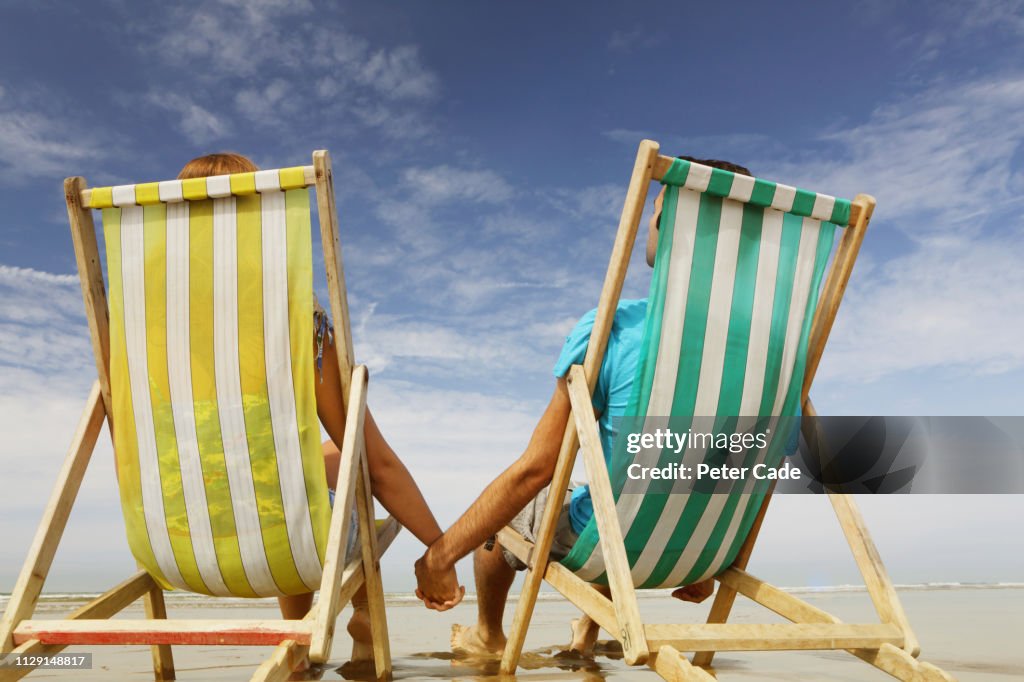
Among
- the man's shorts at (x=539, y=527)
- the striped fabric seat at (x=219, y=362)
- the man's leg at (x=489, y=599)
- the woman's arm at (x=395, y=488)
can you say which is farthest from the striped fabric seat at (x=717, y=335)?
the striped fabric seat at (x=219, y=362)

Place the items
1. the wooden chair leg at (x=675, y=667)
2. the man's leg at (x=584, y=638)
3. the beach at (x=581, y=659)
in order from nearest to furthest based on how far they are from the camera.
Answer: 1. the wooden chair leg at (x=675, y=667)
2. the beach at (x=581, y=659)
3. the man's leg at (x=584, y=638)

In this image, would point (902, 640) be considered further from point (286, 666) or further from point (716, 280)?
point (286, 666)

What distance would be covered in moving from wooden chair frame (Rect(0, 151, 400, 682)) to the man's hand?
152 millimetres

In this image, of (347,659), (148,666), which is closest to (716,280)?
(347,659)

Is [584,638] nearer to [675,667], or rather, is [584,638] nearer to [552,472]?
[552,472]

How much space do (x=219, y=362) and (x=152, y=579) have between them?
977 millimetres

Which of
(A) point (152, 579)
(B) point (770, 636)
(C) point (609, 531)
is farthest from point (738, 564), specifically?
(A) point (152, 579)

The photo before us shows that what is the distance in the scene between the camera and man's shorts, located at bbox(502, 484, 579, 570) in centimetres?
271

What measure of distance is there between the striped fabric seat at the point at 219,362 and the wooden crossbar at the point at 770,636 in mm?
1073

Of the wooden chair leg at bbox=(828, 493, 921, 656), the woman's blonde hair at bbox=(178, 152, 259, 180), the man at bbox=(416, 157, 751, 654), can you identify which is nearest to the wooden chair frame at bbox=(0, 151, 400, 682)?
the man at bbox=(416, 157, 751, 654)

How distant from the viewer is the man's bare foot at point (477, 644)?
11.1 feet

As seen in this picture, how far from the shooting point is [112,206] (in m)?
2.36

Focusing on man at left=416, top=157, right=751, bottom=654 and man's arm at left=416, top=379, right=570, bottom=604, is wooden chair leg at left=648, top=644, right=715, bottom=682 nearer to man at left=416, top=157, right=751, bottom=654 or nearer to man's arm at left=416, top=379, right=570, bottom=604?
man at left=416, top=157, right=751, bottom=654

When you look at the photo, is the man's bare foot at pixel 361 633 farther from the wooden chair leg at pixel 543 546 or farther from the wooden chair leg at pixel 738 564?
the wooden chair leg at pixel 738 564
